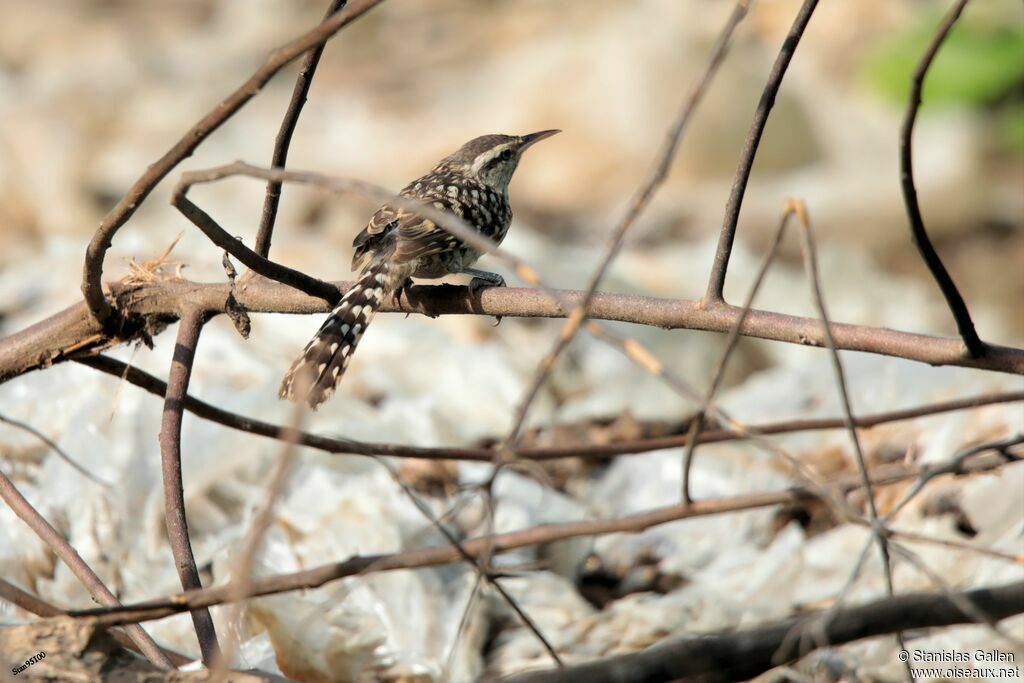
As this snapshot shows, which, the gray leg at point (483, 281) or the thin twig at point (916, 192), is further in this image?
the gray leg at point (483, 281)

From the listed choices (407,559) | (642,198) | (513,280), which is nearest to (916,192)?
(642,198)

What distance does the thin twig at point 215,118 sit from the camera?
5.80 feet

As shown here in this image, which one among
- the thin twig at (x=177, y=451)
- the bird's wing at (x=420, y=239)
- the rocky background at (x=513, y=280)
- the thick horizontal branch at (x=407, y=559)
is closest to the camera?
the thick horizontal branch at (x=407, y=559)

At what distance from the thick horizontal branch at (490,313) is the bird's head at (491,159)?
0.97 metres

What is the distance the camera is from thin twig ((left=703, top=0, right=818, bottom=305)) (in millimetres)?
2091

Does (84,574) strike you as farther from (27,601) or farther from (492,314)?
(492,314)

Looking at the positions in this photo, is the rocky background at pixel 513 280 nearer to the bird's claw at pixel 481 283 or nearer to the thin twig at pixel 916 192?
the bird's claw at pixel 481 283

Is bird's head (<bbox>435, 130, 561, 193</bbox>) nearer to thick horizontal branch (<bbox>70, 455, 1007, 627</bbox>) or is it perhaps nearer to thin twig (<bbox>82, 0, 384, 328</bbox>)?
thin twig (<bbox>82, 0, 384, 328</bbox>)

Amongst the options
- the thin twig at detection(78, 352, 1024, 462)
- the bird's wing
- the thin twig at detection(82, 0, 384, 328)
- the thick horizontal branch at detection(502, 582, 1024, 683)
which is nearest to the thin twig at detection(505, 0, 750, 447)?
the thick horizontal branch at detection(502, 582, 1024, 683)

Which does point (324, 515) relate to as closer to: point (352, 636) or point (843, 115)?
point (352, 636)

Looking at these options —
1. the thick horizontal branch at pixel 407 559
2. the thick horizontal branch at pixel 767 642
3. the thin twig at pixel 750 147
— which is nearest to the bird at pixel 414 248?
the thick horizontal branch at pixel 407 559

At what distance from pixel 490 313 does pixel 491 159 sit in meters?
1.39

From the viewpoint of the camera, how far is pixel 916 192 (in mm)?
1888

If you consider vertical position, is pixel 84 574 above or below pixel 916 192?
below
